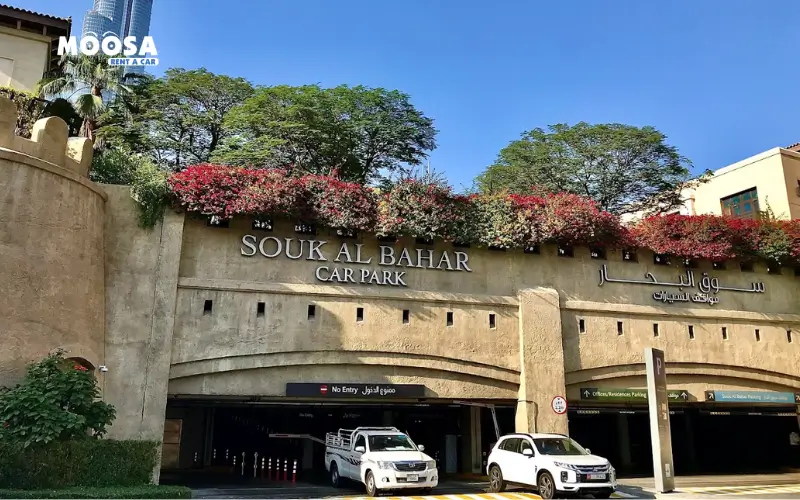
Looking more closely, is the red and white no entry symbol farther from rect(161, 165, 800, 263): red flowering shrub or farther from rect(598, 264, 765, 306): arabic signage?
rect(161, 165, 800, 263): red flowering shrub

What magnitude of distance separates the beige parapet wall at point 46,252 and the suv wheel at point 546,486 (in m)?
13.3

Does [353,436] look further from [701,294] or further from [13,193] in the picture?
[701,294]

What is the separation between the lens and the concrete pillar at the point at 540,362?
2311 centimetres

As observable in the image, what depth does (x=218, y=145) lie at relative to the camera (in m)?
32.1

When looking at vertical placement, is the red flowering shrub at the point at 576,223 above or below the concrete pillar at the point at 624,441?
above

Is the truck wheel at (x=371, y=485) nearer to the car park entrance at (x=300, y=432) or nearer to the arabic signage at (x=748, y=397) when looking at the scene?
the car park entrance at (x=300, y=432)

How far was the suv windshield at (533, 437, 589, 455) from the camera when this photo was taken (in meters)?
17.7

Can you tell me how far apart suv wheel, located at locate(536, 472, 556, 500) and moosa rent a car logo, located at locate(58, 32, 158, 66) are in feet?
79.2

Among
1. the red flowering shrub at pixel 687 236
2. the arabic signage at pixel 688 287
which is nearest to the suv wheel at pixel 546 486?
the arabic signage at pixel 688 287

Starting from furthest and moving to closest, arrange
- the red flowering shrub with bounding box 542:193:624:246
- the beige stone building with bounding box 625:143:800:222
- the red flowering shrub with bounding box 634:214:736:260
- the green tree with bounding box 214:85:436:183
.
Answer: the beige stone building with bounding box 625:143:800:222 < the green tree with bounding box 214:85:436:183 < the red flowering shrub with bounding box 634:214:736:260 < the red flowering shrub with bounding box 542:193:624:246

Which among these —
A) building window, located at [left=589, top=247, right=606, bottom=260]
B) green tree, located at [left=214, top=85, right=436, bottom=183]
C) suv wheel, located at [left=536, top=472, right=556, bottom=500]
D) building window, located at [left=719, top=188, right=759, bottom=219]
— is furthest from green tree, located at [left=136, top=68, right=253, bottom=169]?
building window, located at [left=719, top=188, right=759, bottom=219]

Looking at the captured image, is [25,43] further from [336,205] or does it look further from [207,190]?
[336,205]

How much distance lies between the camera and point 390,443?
19094 mm

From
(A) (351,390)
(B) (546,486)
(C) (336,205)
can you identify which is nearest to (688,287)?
(B) (546,486)
